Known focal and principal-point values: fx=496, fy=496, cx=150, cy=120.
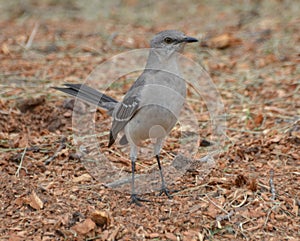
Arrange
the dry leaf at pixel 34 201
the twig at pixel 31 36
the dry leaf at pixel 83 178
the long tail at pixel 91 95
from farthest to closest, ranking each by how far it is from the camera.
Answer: the twig at pixel 31 36 < the long tail at pixel 91 95 < the dry leaf at pixel 83 178 < the dry leaf at pixel 34 201

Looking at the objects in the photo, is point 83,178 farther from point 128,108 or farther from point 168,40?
point 168,40

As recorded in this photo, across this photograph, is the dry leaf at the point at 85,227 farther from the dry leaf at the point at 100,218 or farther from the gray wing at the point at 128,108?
the gray wing at the point at 128,108

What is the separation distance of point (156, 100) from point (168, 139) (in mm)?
1663

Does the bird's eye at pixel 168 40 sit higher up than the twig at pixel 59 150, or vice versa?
the bird's eye at pixel 168 40

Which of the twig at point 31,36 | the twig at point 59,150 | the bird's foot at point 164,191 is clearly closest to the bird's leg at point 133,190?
the bird's foot at point 164,191

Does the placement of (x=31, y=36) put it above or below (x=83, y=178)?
above

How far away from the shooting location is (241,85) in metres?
8.12

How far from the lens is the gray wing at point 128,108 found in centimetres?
539

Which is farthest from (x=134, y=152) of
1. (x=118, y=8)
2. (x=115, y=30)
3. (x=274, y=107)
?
(x=118, y=8)

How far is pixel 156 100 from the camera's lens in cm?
513

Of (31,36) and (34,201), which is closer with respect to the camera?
(34,201)

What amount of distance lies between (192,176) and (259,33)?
17.5ft

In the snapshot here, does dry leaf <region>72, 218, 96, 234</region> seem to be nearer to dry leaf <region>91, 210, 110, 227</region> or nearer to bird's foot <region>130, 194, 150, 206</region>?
dry leaf <region>91, 210, 110, 227</region>

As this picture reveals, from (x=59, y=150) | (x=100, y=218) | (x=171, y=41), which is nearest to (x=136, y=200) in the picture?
(x=100, y=218)
